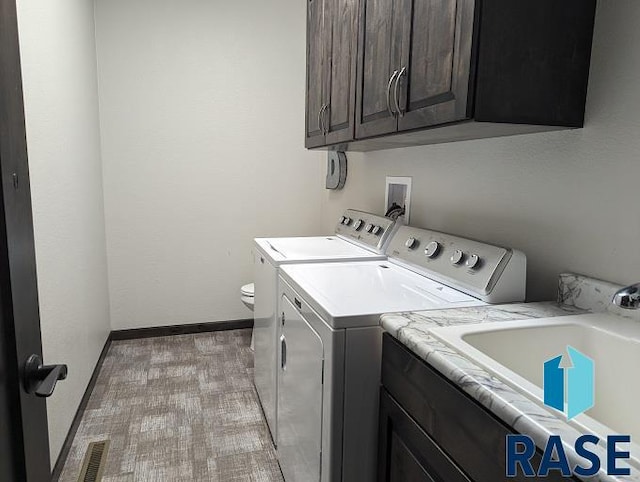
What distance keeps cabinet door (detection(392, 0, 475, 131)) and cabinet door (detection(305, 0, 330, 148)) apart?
81 cm

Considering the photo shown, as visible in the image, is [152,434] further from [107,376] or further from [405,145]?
[405,145]

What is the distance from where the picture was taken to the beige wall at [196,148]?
313cm

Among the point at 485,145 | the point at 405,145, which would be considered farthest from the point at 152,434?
the point at 485,145

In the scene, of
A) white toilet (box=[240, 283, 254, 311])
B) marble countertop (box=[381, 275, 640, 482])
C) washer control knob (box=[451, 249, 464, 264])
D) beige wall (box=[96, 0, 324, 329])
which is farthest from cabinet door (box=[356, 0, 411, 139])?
beige wall (box=[96, 0, 324, 329])

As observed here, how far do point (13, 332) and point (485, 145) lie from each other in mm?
1494

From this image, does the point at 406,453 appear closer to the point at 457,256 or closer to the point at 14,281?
the point at 457,256

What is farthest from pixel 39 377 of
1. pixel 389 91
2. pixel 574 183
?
pixel 574 183

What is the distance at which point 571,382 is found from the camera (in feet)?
3.14

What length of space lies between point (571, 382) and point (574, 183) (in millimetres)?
588

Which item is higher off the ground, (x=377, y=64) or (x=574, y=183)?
(x=377, y=64)

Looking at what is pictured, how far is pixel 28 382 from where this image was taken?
759 millimetres

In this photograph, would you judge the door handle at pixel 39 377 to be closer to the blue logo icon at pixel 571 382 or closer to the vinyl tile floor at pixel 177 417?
the blue logo icon at pixel 571 382

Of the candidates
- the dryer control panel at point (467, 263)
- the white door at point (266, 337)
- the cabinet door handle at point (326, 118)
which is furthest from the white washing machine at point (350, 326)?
the cabinet door handle at point (326, 118)

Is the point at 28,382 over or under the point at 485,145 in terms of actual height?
under
